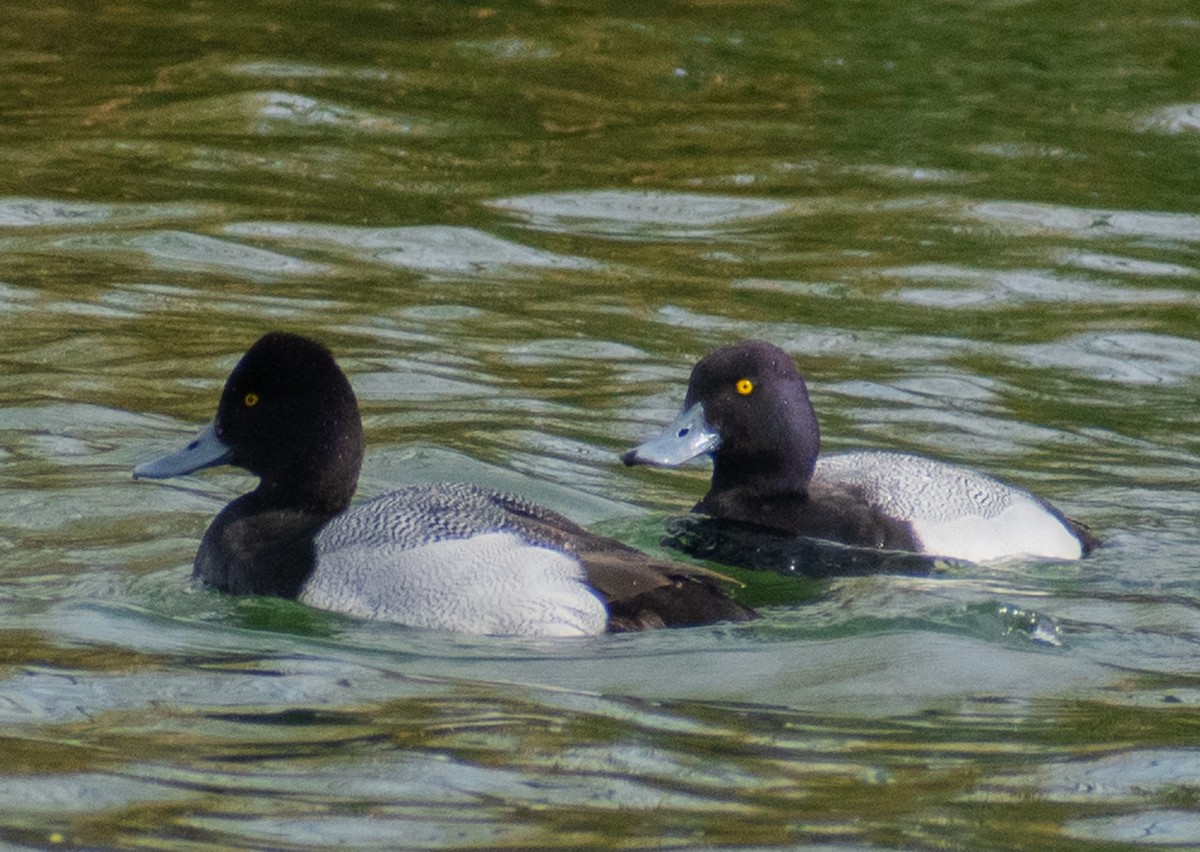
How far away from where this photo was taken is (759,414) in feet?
27.9

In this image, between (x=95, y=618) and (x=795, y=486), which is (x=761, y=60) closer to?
(x=795, y=486)

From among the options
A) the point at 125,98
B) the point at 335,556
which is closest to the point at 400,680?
the point at 335,556

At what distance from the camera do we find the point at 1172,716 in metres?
6.23

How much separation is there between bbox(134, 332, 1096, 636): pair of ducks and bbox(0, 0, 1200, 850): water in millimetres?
151

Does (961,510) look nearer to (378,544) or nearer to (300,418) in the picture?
(378,544)

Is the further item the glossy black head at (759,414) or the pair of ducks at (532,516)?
the glossy black head at (759,414)

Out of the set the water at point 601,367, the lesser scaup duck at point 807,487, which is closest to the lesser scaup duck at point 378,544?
the water at point 601,367

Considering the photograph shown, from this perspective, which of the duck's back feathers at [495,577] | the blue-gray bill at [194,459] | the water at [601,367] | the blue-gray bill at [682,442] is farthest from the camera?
the blue-gray bill at [682,442]

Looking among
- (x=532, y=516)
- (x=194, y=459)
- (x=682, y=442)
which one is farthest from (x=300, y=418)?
(x=682, y=442)

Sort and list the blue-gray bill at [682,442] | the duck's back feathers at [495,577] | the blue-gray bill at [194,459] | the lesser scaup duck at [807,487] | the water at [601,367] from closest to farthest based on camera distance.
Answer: the water at [601,367] < the duck's back feathers at [495,577] < the blue-gray bill at [194,459] < the lesser scaup duck at [807,487] < the blue-gray bill at [682,442]

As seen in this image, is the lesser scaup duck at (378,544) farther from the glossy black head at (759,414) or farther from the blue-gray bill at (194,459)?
the glossy black head at (759,414)

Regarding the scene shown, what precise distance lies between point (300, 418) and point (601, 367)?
3577 millimetres

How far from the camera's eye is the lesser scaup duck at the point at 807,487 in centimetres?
832

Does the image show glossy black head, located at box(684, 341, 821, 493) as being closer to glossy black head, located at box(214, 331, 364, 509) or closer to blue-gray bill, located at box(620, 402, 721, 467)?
blue-gray bill, located at box(620, 402, 721, 467)
